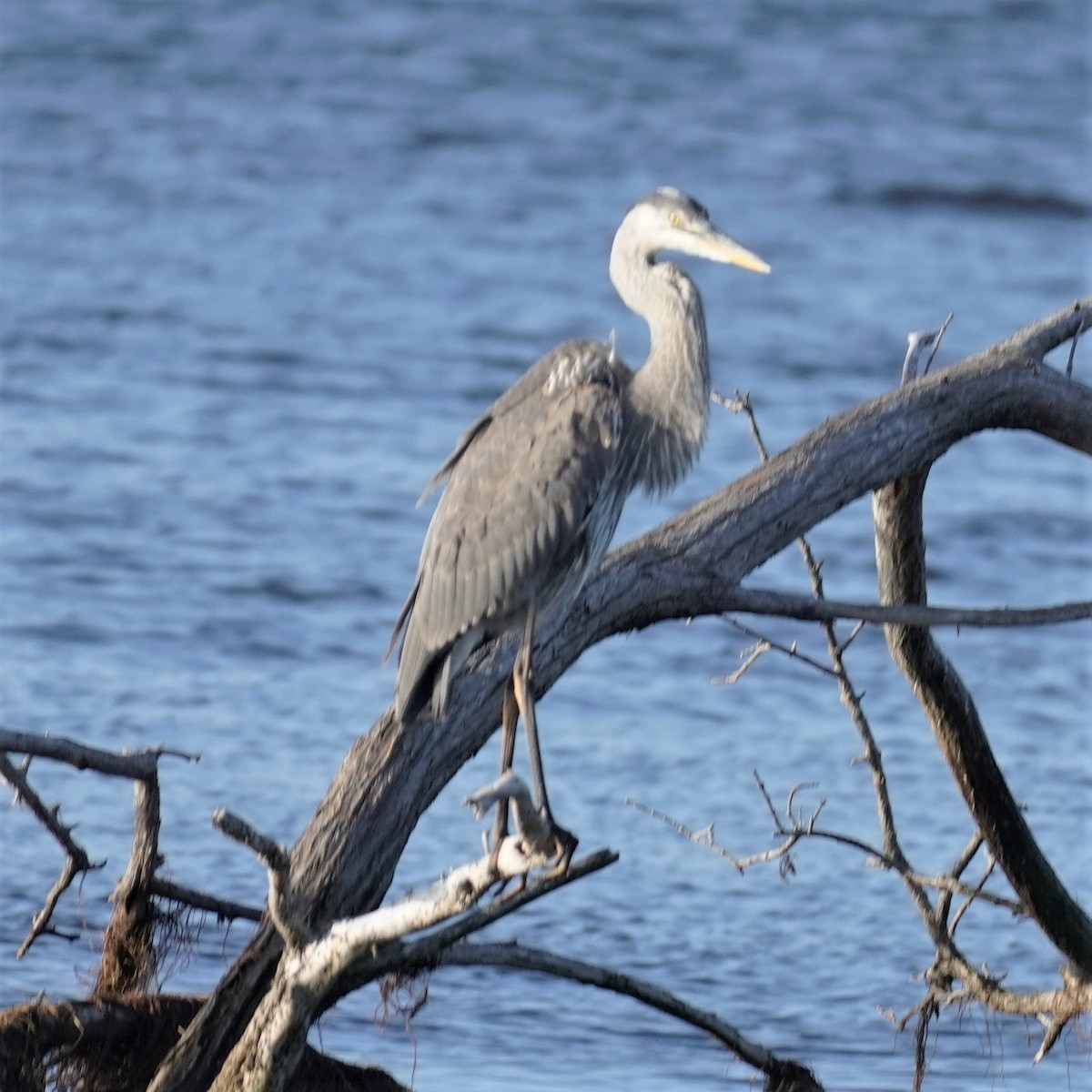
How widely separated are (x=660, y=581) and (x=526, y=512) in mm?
355

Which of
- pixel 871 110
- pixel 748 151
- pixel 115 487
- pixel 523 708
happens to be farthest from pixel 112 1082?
pixel 871 110

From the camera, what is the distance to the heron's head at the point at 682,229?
16.5ft

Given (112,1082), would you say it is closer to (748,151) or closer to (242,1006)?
(242,1006)

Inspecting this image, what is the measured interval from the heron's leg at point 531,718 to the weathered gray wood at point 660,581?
0.06 m

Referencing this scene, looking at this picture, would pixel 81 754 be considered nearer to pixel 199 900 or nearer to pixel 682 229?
pixel 199 900

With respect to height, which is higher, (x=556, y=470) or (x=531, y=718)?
(x=556, y=470)

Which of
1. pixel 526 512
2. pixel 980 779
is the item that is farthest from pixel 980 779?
pixel 526 512

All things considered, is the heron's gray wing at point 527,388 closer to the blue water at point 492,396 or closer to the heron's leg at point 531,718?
the heron's leg at point 531,718

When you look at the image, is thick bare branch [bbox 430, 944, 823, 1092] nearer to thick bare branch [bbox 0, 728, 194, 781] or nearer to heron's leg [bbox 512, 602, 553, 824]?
heron's leg [bbox 512, 602, 553, 824]

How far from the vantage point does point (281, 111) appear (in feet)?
56.9

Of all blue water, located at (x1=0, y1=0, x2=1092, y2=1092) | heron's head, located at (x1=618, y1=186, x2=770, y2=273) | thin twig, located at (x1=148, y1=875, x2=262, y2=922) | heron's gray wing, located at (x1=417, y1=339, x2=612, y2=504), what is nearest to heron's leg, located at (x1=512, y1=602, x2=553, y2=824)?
heron's gray wing, located at (x1=417, y1=339, x2=612, y2=504)

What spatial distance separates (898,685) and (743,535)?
435 cm

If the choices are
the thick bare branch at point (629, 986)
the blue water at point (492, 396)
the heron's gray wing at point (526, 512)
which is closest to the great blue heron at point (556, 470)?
the heron's gray wing at point (526, 512)

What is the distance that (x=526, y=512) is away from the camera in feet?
16.1
